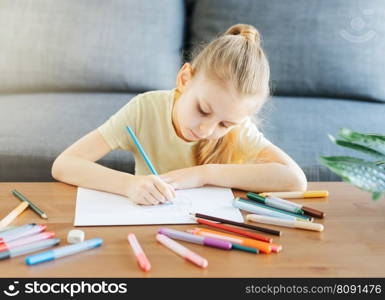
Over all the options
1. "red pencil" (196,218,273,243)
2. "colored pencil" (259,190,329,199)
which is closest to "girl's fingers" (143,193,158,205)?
"red pencil" (196,218,273,243)

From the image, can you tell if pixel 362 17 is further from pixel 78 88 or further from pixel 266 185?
pixel 266 185

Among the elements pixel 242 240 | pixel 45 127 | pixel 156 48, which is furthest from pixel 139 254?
pixel 156 48

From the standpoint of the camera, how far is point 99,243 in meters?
0.89

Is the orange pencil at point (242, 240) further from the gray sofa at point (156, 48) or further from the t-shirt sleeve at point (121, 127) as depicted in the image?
the gray sofa at point (156, 48)

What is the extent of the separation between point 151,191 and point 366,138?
1.31ft

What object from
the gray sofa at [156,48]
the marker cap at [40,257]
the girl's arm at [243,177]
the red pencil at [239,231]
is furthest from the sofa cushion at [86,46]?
the marker cap at [40,257]

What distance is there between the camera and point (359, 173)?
2.69ft

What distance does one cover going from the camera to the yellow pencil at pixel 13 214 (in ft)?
3.13

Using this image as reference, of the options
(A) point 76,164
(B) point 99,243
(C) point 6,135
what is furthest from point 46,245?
(C) point 6,135

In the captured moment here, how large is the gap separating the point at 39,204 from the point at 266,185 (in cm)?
44

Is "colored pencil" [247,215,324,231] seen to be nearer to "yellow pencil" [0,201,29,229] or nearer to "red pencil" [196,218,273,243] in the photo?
"red pencil" [196,218,273,243]

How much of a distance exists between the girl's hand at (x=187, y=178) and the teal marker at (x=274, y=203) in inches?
4.7

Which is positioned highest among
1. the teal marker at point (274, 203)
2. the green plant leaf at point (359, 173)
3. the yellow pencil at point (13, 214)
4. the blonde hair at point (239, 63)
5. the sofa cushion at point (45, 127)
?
the blonde hair at point (239, 63)

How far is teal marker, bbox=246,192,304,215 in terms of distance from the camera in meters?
1.03
